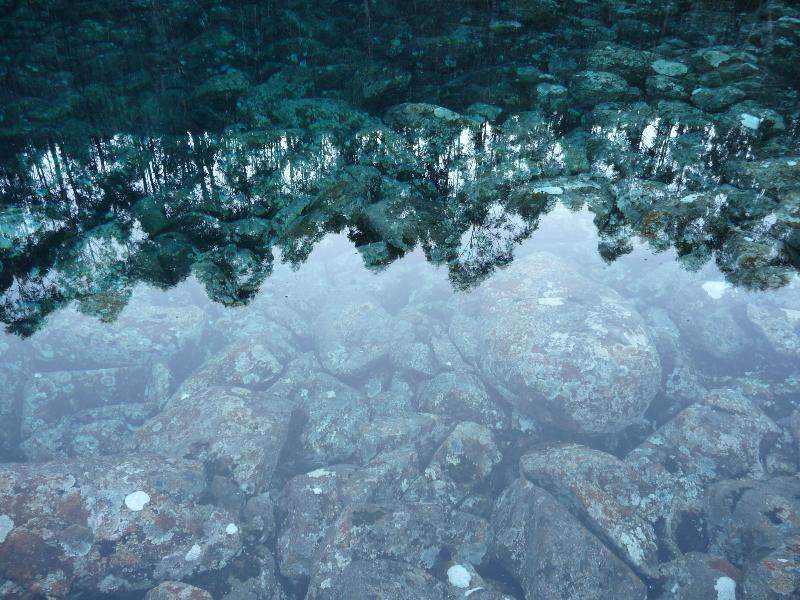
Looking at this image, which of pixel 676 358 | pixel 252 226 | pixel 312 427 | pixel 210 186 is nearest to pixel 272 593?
pixel 312 427

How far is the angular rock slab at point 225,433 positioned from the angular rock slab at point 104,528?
0.28 m

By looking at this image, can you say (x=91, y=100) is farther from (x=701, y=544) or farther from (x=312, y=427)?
(x=701, y=544)

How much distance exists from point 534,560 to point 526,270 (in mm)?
2613

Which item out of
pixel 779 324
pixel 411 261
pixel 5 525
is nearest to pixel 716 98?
pixel 779 324

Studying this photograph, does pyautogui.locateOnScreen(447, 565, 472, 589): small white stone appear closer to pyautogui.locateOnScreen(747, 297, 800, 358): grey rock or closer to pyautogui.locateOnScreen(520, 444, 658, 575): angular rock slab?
pyautogui.locateOnScreen(520, 444, 658, 575): angular rock slab

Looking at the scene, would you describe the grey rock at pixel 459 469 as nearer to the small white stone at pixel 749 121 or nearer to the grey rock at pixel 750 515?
the grey rock at pixel 750 515

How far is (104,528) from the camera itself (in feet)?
8.88

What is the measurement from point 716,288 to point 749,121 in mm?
1154

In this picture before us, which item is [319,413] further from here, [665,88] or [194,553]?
[665,88]

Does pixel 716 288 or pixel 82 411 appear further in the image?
pixel 82 411

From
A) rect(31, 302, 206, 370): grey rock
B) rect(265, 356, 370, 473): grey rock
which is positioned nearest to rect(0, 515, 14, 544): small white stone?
rect(31, 302, 206, 370): grey rock

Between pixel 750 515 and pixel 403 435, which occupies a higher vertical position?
pixel 750 515

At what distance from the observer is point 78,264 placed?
7.97 ft

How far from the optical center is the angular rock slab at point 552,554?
253cm
